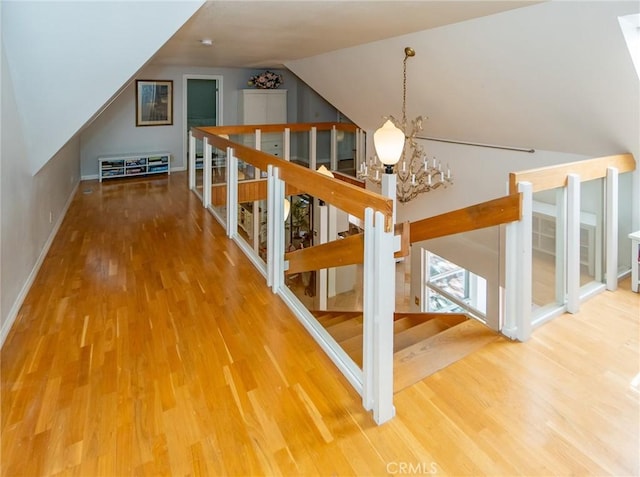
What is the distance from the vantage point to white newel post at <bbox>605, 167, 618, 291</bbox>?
3086 millimetres

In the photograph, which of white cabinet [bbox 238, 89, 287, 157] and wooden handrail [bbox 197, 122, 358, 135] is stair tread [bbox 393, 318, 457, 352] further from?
white cabinet [bbox 238, 89, 287, 157]

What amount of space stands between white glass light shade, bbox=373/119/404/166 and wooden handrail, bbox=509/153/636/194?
117cm

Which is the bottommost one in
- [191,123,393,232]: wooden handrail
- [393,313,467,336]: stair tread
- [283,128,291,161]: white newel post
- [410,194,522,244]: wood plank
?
[393,313,467,336]: stair tread

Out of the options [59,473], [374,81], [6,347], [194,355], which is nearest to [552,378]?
[194,355]

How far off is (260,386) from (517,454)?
1202 millimetres

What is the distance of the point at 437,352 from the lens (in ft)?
7.90

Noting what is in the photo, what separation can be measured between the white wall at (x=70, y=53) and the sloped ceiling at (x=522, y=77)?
8.14ft

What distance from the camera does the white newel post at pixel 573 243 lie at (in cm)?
268

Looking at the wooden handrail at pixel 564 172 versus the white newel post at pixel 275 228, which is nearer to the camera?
the wooden handrail at pixel 564 172

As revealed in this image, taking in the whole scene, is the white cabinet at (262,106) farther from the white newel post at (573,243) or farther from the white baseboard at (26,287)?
the white newel post at (573,243)

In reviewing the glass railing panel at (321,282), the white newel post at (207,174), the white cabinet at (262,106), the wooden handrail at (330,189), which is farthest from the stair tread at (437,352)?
the white cabinet at (262,106)

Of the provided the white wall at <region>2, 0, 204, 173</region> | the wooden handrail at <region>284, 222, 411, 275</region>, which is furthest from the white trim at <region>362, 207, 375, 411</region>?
the white wall at <region>2, 0, 204, 173</region>

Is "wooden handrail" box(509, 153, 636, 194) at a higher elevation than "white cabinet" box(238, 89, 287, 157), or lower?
lower

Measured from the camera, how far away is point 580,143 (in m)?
3.97
